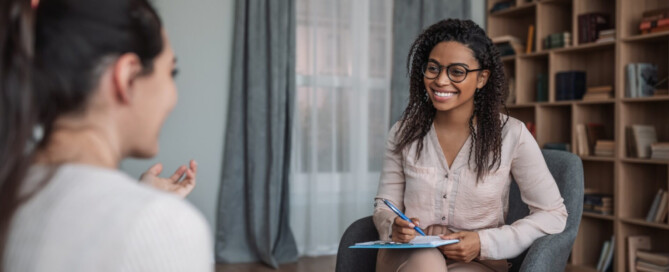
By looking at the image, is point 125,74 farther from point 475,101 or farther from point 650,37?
point 650,37

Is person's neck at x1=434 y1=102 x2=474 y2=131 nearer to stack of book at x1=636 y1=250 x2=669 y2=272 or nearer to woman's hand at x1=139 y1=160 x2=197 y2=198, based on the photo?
woman's hand at x1=139 y1=160 x2=197 y2=198

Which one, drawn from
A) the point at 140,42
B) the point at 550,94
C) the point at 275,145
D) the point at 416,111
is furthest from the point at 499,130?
the point at 550,94

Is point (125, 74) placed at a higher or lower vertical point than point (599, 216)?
higher

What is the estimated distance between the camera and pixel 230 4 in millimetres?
3844

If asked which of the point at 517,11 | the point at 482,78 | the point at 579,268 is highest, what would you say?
the point at 517,11

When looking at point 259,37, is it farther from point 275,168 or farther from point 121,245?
point 121,245

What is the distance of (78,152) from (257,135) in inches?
127

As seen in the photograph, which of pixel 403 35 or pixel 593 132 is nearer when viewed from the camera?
pixel 593 132

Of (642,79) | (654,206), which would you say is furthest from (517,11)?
(654,206)

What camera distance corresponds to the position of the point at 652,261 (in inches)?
132

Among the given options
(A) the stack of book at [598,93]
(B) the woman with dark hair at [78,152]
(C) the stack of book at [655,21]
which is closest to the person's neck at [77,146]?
(B) the woman with dark hair at [78,152]

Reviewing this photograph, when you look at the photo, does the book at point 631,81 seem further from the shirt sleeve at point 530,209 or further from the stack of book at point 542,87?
the shirt sleeve at point 530,209

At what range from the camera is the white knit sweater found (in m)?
0.54

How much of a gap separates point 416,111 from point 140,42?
49.9 inches
